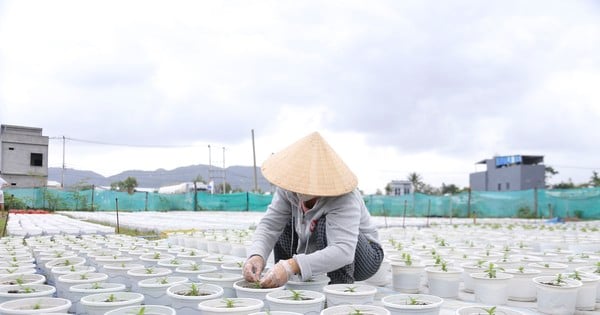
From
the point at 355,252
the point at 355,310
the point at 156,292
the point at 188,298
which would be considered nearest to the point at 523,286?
the point at 355,252

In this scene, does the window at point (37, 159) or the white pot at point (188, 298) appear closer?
the white pot at point (188, 298)

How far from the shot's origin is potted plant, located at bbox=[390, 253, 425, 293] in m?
2.89

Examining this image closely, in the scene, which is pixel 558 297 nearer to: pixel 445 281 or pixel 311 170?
pixel 445 281

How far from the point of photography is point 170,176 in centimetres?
7606

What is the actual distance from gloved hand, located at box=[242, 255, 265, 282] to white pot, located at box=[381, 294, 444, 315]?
2.06ft

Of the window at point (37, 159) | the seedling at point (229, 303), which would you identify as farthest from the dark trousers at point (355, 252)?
the window at point (37, 159)

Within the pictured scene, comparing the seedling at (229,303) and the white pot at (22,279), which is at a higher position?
the seedling at (229,303)

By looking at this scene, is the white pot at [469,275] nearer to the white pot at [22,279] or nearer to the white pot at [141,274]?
the white pot at [141,274]

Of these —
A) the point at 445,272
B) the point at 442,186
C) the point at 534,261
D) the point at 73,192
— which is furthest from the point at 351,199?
the point at 442,186

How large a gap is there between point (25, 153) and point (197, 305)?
14999 millimetres

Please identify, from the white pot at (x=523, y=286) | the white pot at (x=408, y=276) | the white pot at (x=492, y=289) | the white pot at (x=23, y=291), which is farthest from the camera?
the white pot at (x=408, y=276)

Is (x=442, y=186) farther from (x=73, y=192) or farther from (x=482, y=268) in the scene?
(x=482, y=268)

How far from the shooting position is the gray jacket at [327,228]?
7.16 ft

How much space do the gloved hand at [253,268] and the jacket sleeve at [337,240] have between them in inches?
8.9
